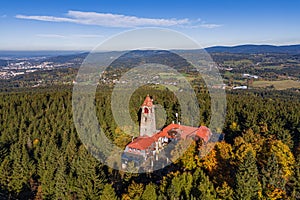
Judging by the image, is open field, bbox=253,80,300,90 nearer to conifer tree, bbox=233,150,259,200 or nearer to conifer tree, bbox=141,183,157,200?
conifer tree, bbox=233,150,259,200

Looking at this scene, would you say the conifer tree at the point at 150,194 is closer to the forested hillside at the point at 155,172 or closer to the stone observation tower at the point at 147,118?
the forested hillside at the point at 155,172

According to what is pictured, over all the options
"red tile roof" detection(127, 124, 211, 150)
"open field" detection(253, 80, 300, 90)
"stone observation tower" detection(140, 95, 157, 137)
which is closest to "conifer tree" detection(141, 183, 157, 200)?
"red tile roof" detection(127, 124, 211, 150)

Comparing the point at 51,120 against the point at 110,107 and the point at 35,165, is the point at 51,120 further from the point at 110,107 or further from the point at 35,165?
the point at 35,165

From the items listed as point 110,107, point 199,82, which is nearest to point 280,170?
point 110,107

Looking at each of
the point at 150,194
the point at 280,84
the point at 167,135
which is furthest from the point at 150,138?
the point at 280,84

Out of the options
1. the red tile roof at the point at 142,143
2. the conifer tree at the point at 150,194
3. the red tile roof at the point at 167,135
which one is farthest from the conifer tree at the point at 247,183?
the red tile roof at the point at 142,143
